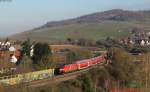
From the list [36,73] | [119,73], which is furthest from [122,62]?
[36,73]

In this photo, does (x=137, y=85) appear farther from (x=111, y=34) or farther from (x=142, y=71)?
(x=111, y=34)

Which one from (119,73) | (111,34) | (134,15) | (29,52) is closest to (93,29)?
(111,34)

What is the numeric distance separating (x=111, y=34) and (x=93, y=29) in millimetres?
18547

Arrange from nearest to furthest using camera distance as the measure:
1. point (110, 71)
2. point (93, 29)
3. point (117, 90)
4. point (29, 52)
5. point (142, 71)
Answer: point (117, 90) < point (110, 71) < point (142, 71) < point (29, 52) < point (93, 29)

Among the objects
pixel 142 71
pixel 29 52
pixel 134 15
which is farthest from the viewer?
pixel 134 15

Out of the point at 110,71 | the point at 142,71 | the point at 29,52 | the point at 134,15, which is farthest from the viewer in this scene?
the point at 134,15

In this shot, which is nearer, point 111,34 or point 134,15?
point 111,34

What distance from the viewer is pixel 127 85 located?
36.1 meters

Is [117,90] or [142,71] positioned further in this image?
[142,71]

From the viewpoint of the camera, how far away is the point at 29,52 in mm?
45188

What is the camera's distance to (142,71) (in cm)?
3897

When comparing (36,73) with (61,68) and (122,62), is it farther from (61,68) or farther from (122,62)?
(122,62)

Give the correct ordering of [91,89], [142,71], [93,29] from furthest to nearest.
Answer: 1. [93,29]
2. [142,71]
3. [91,89]

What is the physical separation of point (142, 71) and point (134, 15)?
162845 mm
